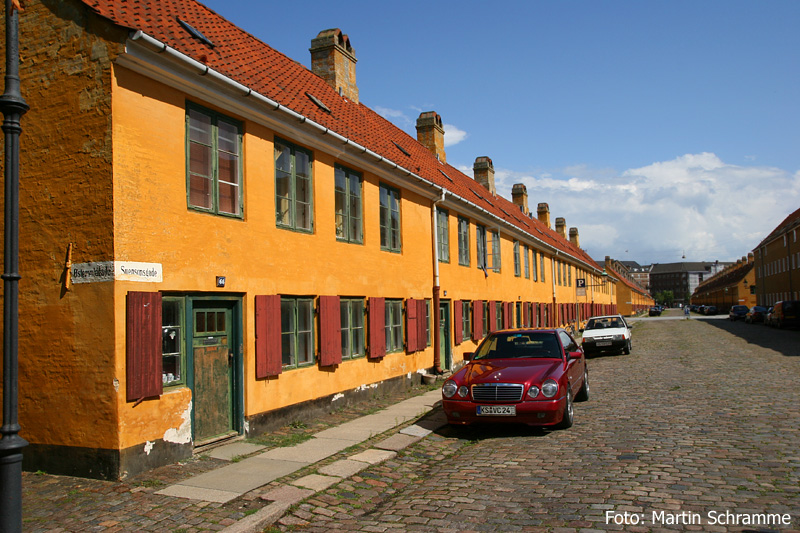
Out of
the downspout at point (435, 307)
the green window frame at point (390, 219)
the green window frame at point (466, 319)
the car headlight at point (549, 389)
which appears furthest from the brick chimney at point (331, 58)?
the car headlight at point (549, 389)

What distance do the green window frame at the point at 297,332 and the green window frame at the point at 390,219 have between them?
3463 millimetres

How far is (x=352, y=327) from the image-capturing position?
1220cm

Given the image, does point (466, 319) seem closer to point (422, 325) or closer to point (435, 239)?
point (435, 239)

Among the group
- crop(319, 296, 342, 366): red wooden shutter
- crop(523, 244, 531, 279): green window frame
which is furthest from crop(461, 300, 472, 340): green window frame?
crop(523, 244, 531, 279): green window frame

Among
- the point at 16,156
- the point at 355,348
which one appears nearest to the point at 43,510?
the point at 16,156

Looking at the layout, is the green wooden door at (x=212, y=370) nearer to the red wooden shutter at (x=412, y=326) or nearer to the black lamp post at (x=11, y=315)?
the black lamp post at (x=11, y=315)

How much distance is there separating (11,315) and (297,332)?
6.02 m

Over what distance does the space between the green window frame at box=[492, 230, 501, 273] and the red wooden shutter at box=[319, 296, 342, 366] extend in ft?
39.8

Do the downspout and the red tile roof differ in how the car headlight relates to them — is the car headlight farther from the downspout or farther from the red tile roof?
the downspout

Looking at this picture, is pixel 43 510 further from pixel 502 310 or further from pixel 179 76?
pixel 502 310

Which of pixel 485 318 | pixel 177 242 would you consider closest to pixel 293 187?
pixel 177 242

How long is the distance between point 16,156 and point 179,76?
366 centimetres

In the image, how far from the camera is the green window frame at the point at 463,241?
749 inches

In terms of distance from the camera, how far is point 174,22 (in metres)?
9.23
